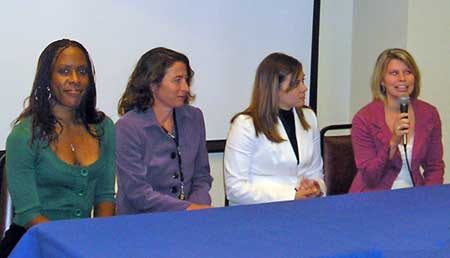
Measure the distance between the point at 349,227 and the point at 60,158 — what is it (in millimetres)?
1192

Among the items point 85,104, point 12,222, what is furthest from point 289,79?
point 12,222

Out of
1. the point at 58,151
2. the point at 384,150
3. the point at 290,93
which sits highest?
the point at 290,93

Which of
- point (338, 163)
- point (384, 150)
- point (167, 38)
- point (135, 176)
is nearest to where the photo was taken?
point (135, 176)

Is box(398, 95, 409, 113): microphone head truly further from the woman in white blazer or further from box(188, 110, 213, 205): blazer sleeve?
box(188, 110, 213, 205): blazer sleeve

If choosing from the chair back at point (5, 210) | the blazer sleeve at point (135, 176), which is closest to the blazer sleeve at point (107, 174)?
the blazer sleeve at point (135, 176)

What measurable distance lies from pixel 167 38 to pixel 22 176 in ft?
5.14

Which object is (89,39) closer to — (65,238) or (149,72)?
(149,72)

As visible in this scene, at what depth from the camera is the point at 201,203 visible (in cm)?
330

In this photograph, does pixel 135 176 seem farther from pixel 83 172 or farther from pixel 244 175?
pixel 244 175

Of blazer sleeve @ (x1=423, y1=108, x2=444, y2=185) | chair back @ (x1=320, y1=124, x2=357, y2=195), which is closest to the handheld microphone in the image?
blazer sleeve @ (x1=423, y1=108, x2=444, y2=185)

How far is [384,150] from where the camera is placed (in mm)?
3576

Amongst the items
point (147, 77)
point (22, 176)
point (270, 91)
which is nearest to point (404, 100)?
point (270, 91)

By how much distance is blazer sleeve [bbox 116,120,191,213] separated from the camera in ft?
10.4

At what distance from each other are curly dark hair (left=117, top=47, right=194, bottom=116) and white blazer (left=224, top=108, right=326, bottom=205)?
429 millimetres
